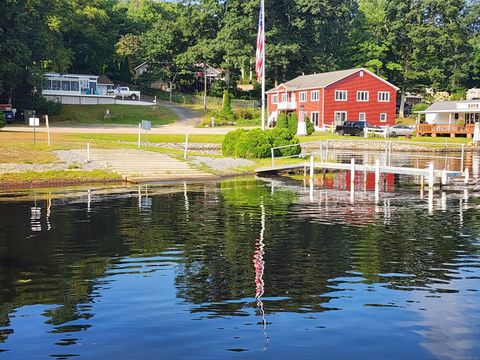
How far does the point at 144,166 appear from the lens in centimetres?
3812

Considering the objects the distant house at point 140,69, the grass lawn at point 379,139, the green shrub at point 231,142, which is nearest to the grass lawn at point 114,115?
the grass lawn at point 379,139

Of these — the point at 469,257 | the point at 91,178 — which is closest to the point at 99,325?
the point at 469,257

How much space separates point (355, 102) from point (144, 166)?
2066 inches

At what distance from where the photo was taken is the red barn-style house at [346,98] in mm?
83375

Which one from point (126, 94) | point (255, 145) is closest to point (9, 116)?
point (126, 94)

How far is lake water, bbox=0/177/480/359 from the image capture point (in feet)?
30.8

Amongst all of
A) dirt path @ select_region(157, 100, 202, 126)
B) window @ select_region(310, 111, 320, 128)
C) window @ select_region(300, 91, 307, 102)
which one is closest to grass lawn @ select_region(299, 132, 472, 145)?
window @ select_region(310, 111, 320, 128)

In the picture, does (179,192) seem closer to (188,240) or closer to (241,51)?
(188,240)

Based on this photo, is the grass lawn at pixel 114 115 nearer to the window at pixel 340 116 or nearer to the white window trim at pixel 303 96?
the white window trim at pixel 303 96

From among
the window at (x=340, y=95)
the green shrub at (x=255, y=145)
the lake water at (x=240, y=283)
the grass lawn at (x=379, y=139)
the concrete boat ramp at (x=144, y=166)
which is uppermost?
the window at (x=340, y=95)

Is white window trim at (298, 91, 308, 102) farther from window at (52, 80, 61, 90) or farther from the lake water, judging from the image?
the lake water

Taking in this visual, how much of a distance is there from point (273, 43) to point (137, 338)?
99.6 metres

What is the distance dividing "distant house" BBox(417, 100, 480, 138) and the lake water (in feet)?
191

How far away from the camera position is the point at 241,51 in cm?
10069
